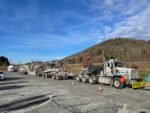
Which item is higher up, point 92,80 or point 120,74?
point 120,74

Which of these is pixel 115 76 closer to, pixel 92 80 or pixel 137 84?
pixel 137 84

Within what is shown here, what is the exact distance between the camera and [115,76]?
2853cm

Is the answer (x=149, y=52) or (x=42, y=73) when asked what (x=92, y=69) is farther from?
(x=149, y=52)

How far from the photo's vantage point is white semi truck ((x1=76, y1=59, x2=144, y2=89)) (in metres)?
26.8

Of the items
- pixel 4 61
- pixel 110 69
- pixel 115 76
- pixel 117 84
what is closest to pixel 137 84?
pixel 117 84

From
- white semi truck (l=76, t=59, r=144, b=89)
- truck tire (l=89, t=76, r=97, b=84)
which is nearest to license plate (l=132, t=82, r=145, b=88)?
white semi truck (l=76, t=59, r=144, b=89)

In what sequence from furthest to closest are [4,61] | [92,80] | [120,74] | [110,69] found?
[4,61] < [92,80] < [110,69] < [120,74]

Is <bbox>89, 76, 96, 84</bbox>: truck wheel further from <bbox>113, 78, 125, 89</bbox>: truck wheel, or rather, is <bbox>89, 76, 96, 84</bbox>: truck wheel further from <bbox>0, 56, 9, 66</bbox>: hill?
<bbox>0, 56, 9, 66</bbox>: hill

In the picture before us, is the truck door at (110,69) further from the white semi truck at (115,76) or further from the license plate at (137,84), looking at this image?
the license plate at (137,84)

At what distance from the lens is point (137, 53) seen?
127562 mm

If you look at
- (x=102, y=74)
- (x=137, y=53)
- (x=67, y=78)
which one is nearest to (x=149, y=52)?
(x=137, y=53)

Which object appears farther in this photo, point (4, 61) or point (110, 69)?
point (4, 61)

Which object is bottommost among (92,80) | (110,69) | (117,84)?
(117,84)

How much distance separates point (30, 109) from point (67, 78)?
29.0 metres
